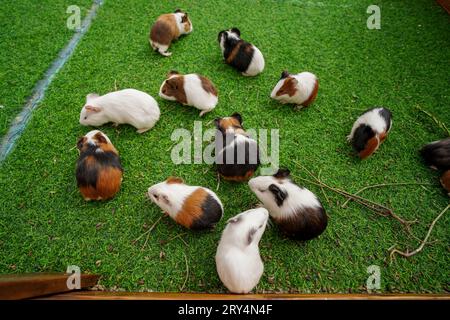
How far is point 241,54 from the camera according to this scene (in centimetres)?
252

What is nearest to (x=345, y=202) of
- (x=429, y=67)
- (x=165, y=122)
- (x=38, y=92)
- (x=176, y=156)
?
(x=176, y=156)

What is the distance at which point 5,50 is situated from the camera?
2.79 metres

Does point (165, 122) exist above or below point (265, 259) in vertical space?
above

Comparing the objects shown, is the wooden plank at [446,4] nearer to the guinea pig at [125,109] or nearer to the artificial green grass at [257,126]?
the artificial green grass at [257,126]

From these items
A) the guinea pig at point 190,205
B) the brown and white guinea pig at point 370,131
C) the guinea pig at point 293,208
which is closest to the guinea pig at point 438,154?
the brown and white guinea pig at point 370,131

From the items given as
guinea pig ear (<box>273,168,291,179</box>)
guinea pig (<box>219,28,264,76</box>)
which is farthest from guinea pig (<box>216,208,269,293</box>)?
guinea pig (<box>219,28,264,76</box>)

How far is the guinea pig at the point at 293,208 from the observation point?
1.63 metres

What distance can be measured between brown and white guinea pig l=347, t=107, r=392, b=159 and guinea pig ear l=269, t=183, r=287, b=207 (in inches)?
31.6

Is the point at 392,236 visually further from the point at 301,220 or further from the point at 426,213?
the point at 301,220

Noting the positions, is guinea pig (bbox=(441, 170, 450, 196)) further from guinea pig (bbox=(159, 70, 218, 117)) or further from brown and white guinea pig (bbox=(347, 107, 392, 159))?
guinea pig (bbox=(159, 70, 218, 117))

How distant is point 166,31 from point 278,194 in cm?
Result: 195

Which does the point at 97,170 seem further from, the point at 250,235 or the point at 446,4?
the point at 446,4

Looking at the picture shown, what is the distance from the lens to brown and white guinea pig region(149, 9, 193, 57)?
271cm

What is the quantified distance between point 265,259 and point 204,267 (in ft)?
1.19
